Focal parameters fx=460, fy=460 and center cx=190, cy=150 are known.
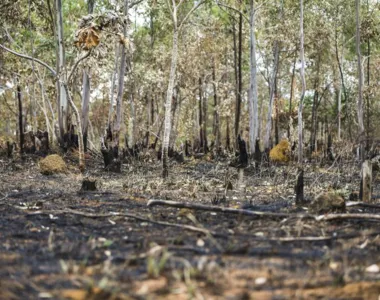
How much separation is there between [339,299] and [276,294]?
0.32m

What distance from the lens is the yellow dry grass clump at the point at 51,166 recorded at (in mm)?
10391

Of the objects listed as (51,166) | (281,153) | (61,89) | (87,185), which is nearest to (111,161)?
(51,166)

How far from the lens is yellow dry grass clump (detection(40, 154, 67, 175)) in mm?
10391

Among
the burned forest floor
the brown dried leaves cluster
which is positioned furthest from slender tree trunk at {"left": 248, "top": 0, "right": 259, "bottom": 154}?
the burned forest floor

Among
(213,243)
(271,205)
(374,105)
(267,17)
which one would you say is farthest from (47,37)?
(374,105)

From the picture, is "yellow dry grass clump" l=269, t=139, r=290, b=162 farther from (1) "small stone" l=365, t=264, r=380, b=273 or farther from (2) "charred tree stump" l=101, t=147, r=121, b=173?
(1) "small stone" l=365, t=264, r=380, b=273

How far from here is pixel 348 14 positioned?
67.8ft

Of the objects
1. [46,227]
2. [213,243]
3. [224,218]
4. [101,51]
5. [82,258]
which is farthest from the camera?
[101,51]

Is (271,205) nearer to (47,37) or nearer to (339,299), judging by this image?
(339,299)

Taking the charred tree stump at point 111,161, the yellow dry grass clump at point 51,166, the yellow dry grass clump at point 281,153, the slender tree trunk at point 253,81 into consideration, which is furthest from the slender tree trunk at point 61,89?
the yellow dry grass clump at point 281,153

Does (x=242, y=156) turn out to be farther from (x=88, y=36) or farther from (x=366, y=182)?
(x=366, y=182)

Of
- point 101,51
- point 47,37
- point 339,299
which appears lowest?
point 339,299

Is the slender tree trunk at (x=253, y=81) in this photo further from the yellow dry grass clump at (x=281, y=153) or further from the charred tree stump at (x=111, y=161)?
the charred tree stump at (x=111, y=161)

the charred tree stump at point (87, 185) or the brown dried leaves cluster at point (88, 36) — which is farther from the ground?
the brown dried leaves cluster at point (88, 36)
